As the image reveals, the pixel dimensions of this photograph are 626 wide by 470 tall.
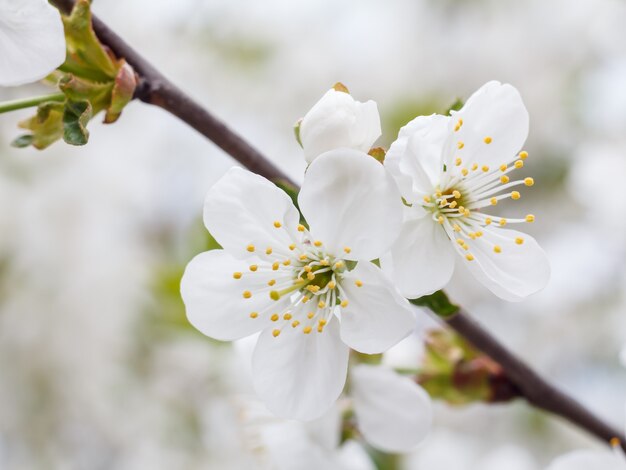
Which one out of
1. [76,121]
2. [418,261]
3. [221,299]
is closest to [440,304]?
[418,261]

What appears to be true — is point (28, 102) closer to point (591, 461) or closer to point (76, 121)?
point (76, 121)

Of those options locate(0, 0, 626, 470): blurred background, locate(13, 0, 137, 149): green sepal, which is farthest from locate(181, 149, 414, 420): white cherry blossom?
locate(0, 0, 626, 470): blurred background

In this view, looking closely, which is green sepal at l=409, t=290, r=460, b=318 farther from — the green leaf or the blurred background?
the blurred background

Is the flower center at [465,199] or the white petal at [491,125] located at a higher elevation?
the white petal at [491,125]

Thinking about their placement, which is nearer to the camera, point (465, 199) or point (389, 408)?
point (465, 199)

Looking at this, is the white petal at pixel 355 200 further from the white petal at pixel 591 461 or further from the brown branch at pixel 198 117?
the white petal at pixel 591 461

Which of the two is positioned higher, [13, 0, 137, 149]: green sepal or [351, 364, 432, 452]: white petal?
[13, 0, 137, 149]: green sepal

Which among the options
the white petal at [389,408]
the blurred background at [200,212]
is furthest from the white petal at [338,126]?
the blurred background at [200,212]

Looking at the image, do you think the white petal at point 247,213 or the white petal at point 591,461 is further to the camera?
the white petal at point 591,461
